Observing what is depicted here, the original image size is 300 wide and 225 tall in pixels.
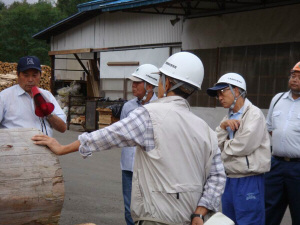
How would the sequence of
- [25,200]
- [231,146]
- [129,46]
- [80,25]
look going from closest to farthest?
[25,200]
[231,146]
[129,46]
[80,25]

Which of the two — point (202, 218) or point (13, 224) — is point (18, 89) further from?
point (202, 218)

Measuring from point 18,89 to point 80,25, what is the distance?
16141mm

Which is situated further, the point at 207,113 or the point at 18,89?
the point at 207,113

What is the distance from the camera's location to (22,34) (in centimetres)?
4725

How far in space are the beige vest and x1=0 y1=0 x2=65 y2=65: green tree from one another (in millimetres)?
43055

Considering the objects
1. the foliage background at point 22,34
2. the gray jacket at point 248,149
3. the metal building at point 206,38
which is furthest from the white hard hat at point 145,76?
the foliage background at point 22,34

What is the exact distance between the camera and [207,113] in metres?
14.0

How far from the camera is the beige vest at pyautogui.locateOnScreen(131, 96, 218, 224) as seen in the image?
3121 mm

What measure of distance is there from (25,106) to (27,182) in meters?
1.19

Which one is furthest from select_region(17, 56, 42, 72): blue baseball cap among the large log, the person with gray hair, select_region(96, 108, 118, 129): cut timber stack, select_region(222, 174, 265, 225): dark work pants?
select_region(96, 108, 118, 129): cut timber stack

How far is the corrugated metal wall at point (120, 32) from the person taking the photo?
15.9 metres

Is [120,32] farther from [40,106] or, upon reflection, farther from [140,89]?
[40,106]

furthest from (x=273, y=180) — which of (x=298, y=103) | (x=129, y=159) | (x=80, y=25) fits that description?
(x=80, y=25)

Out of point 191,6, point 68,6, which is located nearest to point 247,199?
point 191,6
